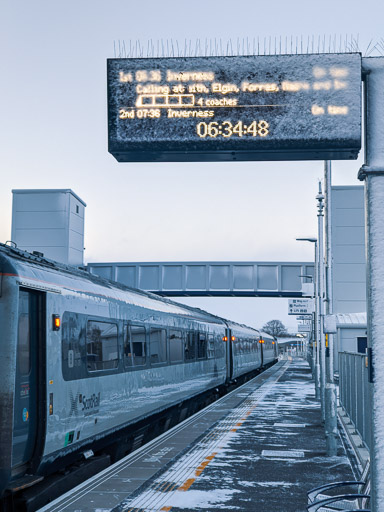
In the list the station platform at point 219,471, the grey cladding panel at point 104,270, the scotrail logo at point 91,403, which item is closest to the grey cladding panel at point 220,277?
the grey cladding panel at point 104,270

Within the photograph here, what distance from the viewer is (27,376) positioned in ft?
28.3

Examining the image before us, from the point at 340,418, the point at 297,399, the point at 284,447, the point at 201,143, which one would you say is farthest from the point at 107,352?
the point at 297,399

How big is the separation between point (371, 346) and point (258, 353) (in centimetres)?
4372

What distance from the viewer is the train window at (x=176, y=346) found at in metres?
17.6

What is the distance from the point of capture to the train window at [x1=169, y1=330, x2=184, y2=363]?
57.7 ft

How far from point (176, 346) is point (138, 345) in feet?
14.2

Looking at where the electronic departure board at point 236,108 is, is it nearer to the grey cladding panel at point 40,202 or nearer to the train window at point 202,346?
the train window at point 202,346

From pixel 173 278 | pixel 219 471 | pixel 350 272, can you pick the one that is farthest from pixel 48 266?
pixel 350 272

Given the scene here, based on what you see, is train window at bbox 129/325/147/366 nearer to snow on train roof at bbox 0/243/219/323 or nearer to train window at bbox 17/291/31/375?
snow on train roof at bbox 0/243/219/323

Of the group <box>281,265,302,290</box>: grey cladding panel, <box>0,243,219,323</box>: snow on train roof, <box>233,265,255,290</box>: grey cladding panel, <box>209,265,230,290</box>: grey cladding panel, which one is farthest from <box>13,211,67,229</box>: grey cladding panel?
<box>0,243,219,323</box>: snow on train roof

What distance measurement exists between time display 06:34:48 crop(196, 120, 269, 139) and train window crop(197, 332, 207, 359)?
1700 centimetres

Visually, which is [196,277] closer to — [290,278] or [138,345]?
[290,278]

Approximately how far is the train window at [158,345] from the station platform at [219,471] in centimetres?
167

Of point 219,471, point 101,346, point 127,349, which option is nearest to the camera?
point 219,471
